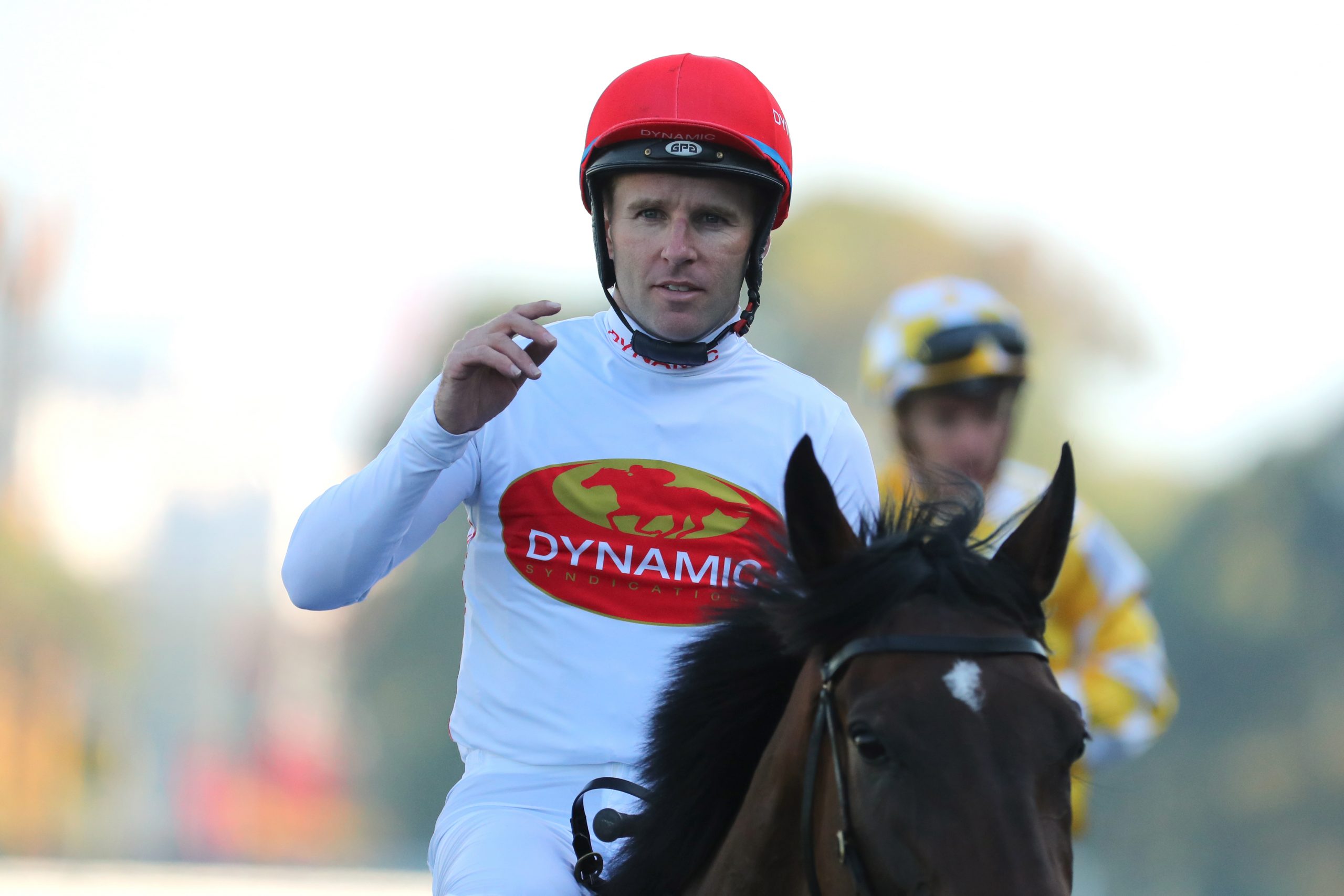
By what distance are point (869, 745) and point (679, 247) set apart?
1182mm

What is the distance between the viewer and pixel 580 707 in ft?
7.07

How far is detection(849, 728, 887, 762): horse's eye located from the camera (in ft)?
4.54

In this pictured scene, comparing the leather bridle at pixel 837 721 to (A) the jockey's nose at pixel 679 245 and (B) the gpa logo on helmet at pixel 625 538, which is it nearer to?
(B) the gpa logo on helmet at pixel 625 538

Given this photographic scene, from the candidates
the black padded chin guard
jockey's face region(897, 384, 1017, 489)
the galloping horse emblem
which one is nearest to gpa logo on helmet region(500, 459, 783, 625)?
the galloping horse emblem

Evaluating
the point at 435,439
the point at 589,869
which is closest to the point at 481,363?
the point at 435,439

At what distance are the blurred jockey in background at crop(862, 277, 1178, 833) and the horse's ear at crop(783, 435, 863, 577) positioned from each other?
1.69 meters

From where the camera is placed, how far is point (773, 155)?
2.44 meters

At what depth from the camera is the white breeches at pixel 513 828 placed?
183 cm

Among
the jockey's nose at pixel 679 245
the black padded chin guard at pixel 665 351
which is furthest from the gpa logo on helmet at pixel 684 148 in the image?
the black padded chin guard at pixel 665 351

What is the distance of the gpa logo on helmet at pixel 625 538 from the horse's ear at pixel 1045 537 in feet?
2.19

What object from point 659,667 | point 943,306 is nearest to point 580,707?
point 659,667

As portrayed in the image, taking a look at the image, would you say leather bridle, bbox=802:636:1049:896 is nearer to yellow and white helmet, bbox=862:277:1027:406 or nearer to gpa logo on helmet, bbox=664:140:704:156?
gpa logo on helmet, bbox=664:140:704:156

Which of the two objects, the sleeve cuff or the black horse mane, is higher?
the sleeve cuff

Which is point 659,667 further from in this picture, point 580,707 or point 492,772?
point 492,772
